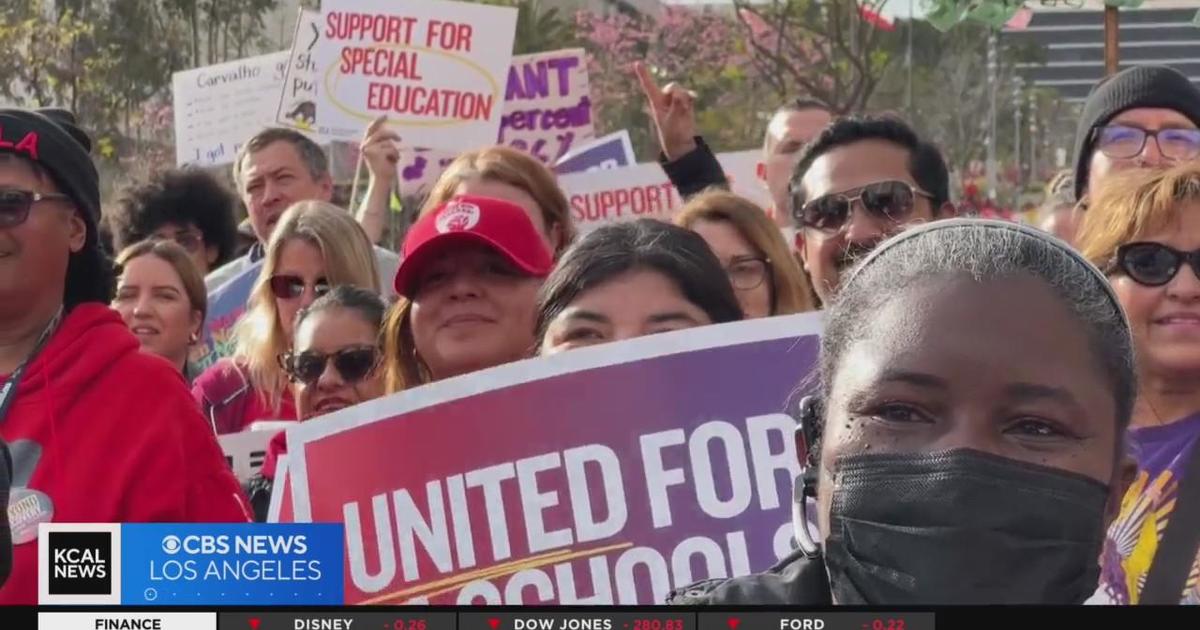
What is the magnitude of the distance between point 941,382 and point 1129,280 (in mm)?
756

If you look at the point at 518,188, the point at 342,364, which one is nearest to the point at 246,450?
the point at 342,364

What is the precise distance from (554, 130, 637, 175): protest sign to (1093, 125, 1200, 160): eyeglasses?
86.5 inches

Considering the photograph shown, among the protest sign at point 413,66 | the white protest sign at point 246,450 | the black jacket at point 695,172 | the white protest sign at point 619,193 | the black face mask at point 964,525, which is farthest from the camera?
the protest sign at point 413,66

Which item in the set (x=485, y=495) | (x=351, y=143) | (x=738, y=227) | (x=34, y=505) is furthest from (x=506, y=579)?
(x=351, y=143)

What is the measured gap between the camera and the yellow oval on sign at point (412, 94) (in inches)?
171

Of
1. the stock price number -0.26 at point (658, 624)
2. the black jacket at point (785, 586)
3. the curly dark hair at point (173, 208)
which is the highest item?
the curly dark hair at point (173, 208)

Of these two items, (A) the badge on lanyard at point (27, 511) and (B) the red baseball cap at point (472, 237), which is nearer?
(A) the badge on lanyard at point (27, 511)

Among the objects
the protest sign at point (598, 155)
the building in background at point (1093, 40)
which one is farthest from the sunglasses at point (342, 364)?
the protest sign at point (598, 155)

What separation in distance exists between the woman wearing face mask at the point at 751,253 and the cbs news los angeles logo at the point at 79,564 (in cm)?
106

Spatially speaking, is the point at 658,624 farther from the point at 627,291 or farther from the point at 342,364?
the point at 342,364

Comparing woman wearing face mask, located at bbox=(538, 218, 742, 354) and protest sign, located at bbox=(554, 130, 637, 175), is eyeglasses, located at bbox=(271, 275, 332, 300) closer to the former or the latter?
woman wearing face mask, located at bbox=(538, 218, 742, 354)

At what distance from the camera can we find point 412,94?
4.41m

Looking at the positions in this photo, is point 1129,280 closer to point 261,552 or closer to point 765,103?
point 261,552

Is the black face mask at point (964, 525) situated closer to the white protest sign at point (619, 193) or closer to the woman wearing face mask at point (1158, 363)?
the woman wearing face mask at point (1158, 363)
